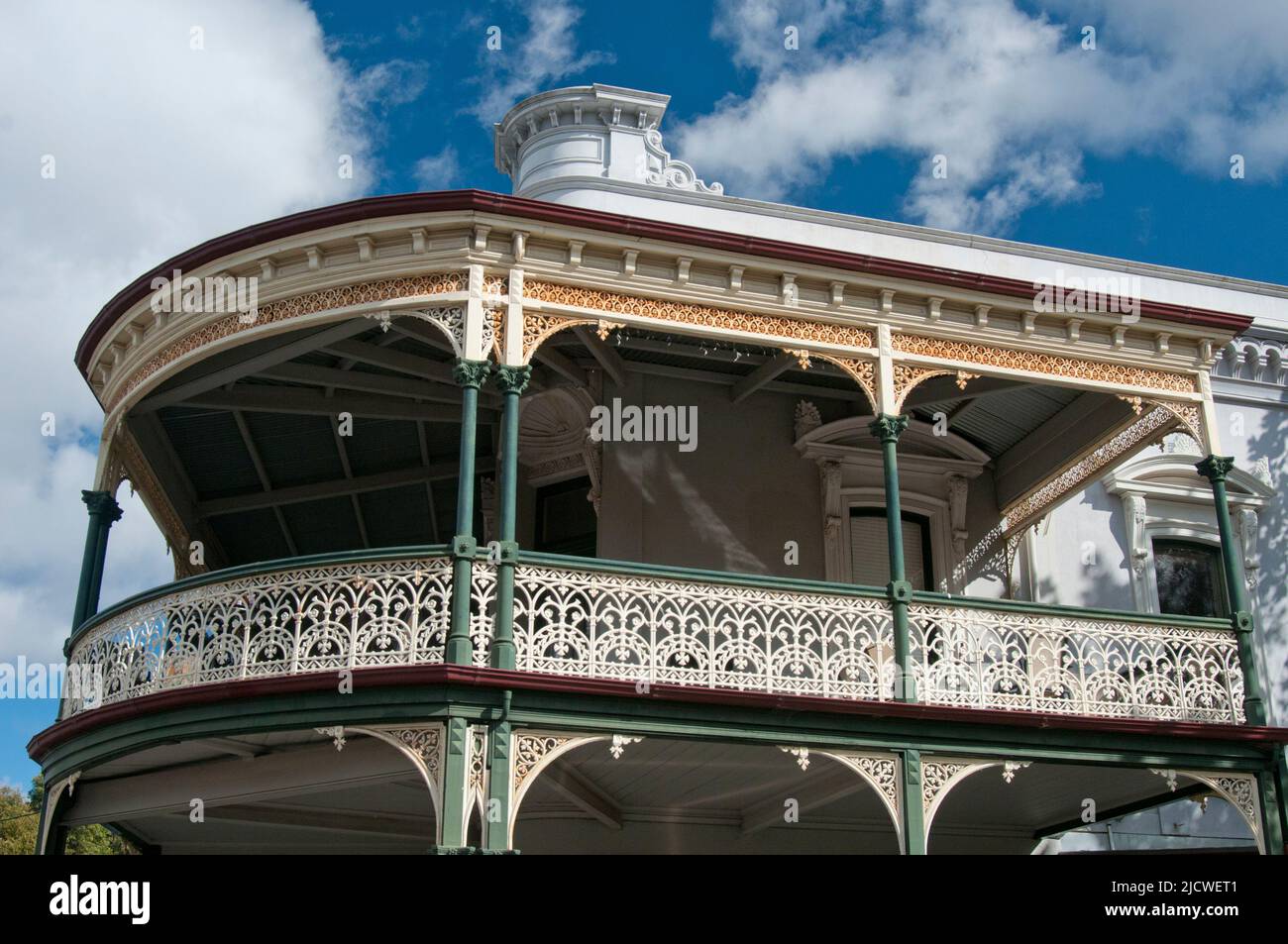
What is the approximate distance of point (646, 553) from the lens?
15.3 meters

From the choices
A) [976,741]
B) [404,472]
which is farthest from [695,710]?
[404,472]

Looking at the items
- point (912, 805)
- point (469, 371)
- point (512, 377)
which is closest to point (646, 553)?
point (512, 377)

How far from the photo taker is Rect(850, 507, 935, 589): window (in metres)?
16.3

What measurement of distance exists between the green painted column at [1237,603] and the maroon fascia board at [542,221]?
154cm

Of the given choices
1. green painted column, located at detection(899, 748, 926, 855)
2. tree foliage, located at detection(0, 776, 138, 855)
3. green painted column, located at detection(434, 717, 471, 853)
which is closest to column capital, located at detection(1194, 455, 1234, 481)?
green painted column, located at detection(899, 748, 926, 855)

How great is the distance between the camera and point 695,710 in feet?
39.0

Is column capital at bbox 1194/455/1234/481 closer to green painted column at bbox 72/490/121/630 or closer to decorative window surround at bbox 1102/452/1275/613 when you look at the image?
decorative window surround at bbox 1102/452/1275/613

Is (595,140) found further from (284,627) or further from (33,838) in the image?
(33,838)

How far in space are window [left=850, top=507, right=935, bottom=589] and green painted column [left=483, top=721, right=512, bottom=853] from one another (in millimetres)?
6026

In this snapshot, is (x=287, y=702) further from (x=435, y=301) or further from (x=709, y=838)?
(x=709, y=838)

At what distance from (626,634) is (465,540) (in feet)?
5.08

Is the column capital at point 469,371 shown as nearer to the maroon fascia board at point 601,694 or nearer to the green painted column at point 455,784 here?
the maroon fascia board at point 601,694
